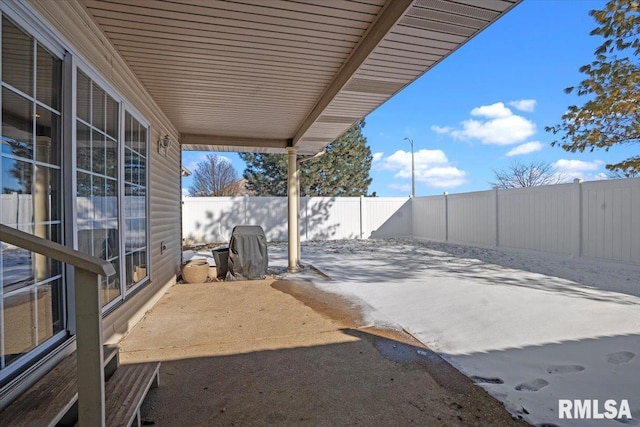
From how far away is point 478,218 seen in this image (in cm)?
1082

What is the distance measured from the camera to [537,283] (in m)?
5.49

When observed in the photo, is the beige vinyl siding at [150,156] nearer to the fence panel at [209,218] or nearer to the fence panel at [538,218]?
the fence panel at [209,218]

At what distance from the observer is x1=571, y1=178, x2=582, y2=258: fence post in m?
7.59

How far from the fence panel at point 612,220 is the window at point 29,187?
8700 millimetres

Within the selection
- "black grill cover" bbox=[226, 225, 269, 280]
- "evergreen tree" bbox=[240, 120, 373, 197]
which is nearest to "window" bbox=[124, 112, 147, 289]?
"black grill cover" bbox=[226, 225, 269, 280]

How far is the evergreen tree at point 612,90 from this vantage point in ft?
17.5

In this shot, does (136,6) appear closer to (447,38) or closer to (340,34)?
(340,34)

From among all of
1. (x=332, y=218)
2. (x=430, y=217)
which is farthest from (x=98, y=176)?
(x=430, y=217)

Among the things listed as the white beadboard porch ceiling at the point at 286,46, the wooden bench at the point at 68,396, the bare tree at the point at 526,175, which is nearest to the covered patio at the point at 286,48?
the white beadboard porch ceiling at the point at 286,46

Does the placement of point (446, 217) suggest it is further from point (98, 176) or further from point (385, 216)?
point (98, 176)

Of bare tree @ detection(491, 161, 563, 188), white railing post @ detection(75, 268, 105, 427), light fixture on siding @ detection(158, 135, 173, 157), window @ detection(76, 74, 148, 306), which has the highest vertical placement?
bare tree @ detection(491, 161, 563, 188)

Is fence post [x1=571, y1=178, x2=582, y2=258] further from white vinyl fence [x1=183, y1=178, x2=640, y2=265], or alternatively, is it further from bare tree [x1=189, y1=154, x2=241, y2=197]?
bare tree [x1=189, y1=154, x2=241, y2=197]

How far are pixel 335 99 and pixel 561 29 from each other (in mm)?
6053

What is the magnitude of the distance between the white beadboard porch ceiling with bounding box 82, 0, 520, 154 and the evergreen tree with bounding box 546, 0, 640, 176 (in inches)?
165
